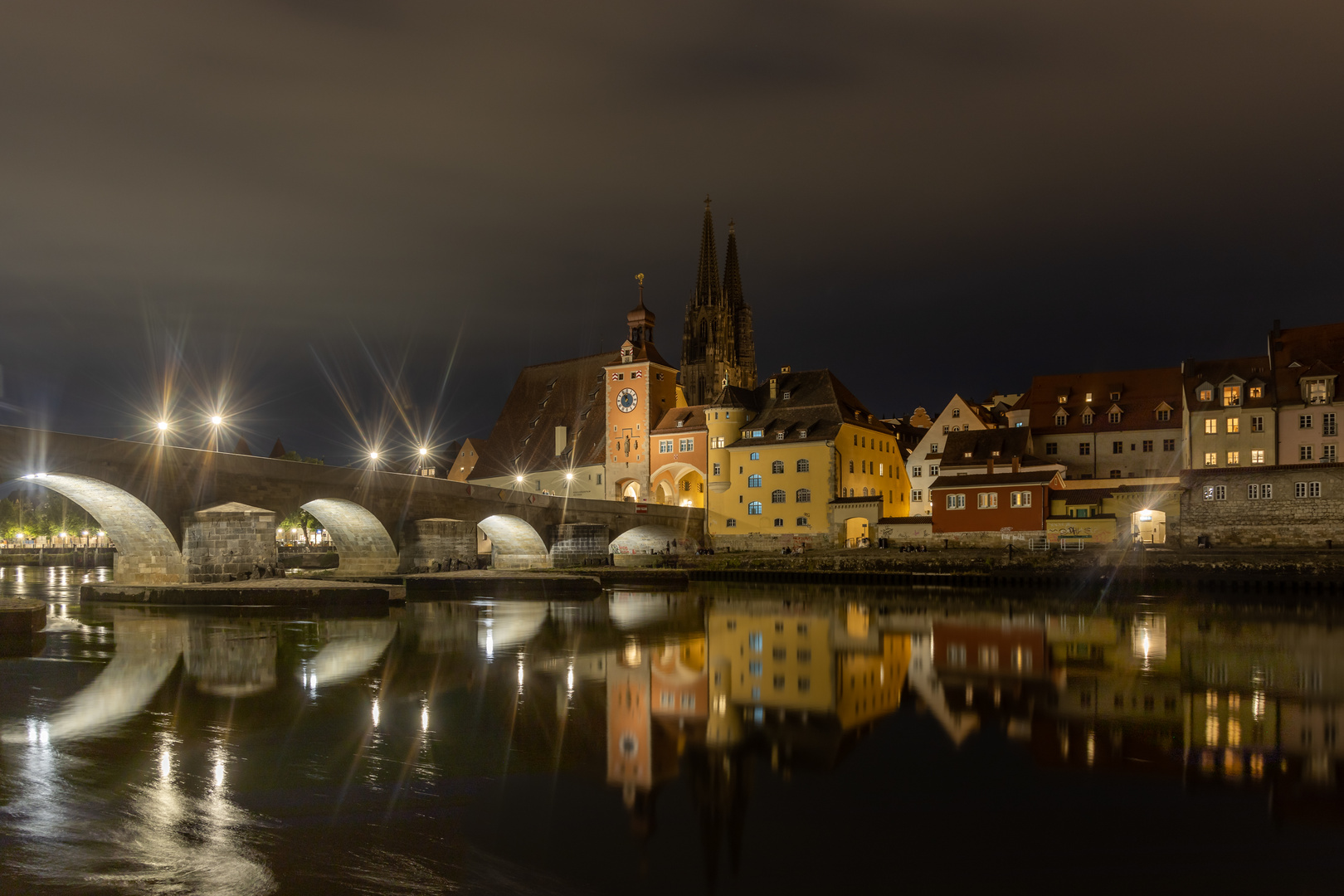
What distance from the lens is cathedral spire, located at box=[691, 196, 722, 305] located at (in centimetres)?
9381

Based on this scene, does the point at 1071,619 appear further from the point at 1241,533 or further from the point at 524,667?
the point at 1241,533

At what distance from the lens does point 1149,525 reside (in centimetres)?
4941

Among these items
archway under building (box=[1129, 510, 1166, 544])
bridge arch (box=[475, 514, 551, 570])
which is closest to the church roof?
bridge arch (box=[475, 514, 551, 570])

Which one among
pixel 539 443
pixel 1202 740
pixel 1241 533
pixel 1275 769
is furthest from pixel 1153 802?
pixel 539 443

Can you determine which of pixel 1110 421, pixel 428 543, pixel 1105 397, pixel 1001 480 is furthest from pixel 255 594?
pixel 1105 397

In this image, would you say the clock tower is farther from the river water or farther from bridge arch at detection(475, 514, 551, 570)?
the river water

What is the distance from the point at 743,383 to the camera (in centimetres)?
9544

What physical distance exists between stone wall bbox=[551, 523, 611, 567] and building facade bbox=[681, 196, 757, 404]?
40960mm

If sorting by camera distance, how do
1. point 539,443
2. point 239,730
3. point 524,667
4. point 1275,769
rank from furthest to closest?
point 539,443 → point 524,667 → point 239,730 → point 1275,769

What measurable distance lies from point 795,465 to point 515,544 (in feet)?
66.9

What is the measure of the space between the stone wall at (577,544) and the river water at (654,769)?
1114 inches

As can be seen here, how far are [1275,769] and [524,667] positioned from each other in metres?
11.3

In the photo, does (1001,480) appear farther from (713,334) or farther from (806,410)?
(713,334)

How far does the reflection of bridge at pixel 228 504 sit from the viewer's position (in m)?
27.0
